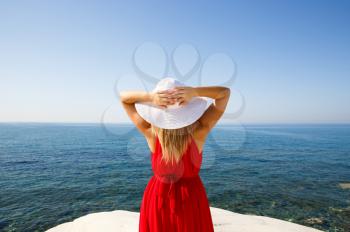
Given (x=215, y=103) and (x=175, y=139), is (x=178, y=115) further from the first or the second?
(x=215, y=103)

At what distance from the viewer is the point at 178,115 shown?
230 cm

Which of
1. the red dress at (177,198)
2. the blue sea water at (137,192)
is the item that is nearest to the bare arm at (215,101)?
the red dress at (177,198)

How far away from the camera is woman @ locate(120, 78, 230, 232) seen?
91.1 inches

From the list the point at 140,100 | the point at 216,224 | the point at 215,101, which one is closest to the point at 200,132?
the point at 215,101

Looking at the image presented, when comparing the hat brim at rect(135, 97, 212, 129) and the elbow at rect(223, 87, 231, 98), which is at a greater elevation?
the elbow at rect(223, 87, 231, 98)

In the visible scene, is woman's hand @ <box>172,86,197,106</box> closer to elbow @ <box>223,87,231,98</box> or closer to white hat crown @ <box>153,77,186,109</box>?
white hat crown @ <box>153,77,186,109</box>

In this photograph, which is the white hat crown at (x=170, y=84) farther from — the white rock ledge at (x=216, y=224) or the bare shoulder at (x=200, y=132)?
the white rock ledge at (x=216, y=224)

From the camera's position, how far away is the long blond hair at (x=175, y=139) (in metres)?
2.38

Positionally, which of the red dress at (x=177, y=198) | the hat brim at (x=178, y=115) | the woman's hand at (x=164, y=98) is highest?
the woman's hand at (x=164, y=98)

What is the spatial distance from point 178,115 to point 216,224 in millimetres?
5838

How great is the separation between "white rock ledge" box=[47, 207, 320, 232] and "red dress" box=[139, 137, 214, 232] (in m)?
4.47

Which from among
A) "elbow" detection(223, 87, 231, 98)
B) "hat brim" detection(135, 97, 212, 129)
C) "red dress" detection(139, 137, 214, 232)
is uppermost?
"elbow" detection(223, 87, 231, 98)

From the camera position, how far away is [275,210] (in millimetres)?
15195

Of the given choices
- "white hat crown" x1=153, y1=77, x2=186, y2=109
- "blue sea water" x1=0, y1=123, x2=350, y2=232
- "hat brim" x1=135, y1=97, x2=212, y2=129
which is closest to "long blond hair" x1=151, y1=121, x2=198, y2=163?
"hat brim" x1=135, y1=97, x2=212, y2=129
